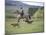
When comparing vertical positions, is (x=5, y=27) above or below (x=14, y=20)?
below

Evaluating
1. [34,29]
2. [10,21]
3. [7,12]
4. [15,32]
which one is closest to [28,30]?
[34,29]

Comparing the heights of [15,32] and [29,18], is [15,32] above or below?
below

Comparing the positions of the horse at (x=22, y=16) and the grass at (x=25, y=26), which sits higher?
the horse at (x=22, y=16)

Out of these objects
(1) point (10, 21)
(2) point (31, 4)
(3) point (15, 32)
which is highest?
(2) point (31, 4)

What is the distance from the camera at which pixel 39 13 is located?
1359 millimetres

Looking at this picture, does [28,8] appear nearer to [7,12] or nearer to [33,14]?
[33,14]

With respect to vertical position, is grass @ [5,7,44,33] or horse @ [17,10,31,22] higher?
horse @ [17,10,31,22]

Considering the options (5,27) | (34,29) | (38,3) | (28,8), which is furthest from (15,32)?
(38,3)

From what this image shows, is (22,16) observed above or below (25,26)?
above

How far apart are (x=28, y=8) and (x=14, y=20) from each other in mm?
287

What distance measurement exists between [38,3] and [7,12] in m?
0.50

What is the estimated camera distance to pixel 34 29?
134 cm

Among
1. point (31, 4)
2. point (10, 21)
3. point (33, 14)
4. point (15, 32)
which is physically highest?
point (31, 4)
